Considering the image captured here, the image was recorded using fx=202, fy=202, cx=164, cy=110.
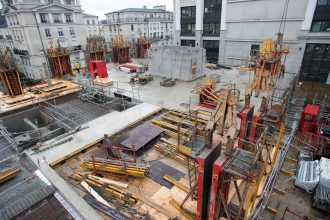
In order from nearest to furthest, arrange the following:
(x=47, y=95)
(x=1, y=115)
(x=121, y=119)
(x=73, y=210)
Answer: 1. (x=73, y=210)
2. (x=121, y=119)
3. (x=1, y=115)
4. (x=47, y=95)

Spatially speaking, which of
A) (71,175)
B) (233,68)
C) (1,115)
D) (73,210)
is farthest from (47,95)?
(233,68)

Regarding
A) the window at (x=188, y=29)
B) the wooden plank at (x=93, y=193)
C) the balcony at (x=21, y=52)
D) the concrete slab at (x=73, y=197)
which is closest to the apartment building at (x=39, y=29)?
the balcony at (x=21, y=52)

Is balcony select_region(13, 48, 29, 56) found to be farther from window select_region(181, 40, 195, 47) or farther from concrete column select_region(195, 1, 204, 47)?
concrete column select_region(195, 1, 204, 47)

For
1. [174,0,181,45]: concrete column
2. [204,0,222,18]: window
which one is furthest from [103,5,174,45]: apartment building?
[204,0,222,18]: window

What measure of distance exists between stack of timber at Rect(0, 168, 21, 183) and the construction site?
4cm

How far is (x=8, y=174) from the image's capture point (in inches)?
376

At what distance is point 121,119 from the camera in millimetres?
15008

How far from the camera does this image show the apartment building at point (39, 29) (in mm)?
32219

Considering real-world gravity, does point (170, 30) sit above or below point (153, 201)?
above

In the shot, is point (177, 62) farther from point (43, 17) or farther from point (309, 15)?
point (43, 17)

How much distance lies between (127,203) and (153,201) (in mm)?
1085

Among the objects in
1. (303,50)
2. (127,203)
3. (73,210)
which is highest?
(303,50)

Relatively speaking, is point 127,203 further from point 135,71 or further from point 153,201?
point 135,71

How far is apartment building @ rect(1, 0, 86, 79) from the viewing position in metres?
32.2
